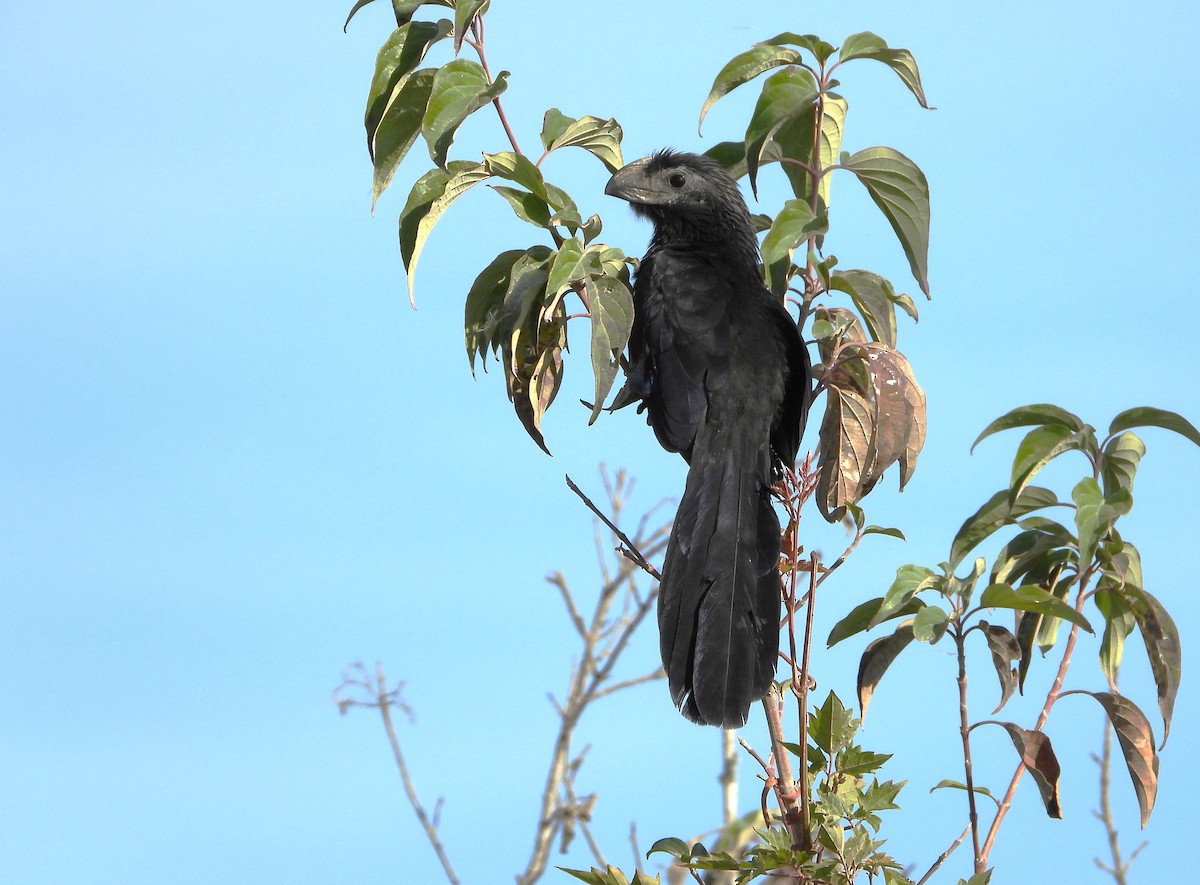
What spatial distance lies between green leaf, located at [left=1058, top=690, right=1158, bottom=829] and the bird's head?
81.6 inches

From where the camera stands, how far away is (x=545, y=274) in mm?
2873

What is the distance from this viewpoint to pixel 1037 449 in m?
2.74

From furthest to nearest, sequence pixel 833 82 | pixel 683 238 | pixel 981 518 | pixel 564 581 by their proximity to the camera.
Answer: pixel 564 581 → pixel 683 238 → pixel 833 82 → pixel 981 518

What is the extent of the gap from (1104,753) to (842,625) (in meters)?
2.52

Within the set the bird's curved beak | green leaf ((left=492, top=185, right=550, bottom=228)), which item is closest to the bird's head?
the bird's curved beak

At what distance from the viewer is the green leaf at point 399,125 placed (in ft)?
9.63

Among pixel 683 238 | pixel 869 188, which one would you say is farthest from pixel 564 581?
pixel 869 188

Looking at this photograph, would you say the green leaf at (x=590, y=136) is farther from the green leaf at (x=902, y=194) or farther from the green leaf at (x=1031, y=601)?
the green leaf at (x=1031, y=601)

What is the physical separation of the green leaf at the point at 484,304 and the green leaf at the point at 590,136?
34cm

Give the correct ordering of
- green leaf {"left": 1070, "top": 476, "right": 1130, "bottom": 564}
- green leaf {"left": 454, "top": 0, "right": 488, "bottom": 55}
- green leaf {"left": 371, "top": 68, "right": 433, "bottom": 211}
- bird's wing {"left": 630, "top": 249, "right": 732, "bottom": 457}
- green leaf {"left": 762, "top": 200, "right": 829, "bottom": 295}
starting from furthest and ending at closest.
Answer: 1. bird's wing {"left": 630, "top": 249, "right": 732, "bottom": 457}
2. green leaf {"left": 371, "top": 68, "right": 433, "bottom": 211}
3. green leaf {"left": 454, "top": 0, "right": 488, "bottom": 55}
4. green leaf {"left": 762, "top": 200, "right": 829, "bottom": 295}
5. green leaf {"left": 1070, "top": 476, "right": 1130, "bottom": 564}

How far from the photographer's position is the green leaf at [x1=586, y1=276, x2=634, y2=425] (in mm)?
2766

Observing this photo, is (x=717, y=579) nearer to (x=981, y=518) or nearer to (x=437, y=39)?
(x=981, y=518)

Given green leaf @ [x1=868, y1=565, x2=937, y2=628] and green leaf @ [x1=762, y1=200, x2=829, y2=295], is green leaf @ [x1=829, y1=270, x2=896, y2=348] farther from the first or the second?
green leaf @ [x1=868, y1=565, x2=937, y2=628]

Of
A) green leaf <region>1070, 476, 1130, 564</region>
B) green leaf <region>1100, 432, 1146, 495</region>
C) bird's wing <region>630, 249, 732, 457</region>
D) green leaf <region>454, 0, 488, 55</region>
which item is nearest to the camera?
green leaf <region>1070, 476, 1130, 564</region>
